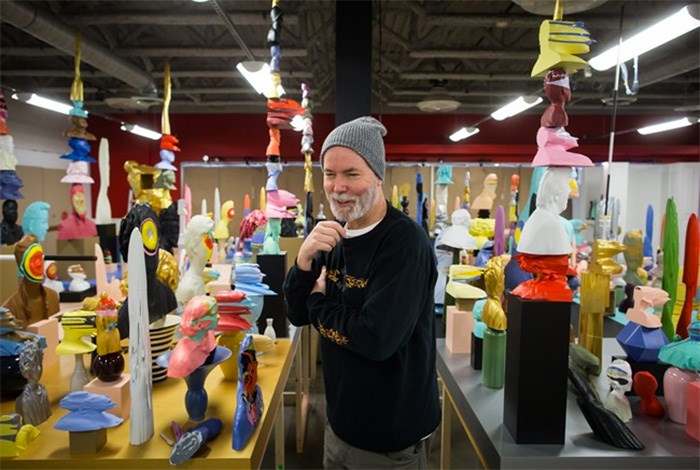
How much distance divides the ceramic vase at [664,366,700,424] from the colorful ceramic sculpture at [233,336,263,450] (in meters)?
1.49

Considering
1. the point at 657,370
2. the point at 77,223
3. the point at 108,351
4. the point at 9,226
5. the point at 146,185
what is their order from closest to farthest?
the point at 108,351 → the point at 657,370 → the point at 146,185 → the point at 9,226 → the point at 77,223

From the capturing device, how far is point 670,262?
2.05 m

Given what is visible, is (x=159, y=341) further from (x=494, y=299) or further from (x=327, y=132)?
(x=327, y=132)

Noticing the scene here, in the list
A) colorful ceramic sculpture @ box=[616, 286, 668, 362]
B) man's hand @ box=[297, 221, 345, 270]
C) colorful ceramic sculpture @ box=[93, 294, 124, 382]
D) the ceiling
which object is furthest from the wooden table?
the ceiling

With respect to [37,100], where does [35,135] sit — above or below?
above

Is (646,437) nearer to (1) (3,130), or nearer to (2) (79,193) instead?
(1) (3,130)

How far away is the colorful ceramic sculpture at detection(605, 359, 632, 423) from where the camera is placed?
1651mm

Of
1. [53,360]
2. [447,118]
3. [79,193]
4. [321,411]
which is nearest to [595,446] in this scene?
[53,360]

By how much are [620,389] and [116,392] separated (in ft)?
5.68

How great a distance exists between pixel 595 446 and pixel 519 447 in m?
0.25

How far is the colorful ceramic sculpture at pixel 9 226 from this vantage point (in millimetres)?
3250

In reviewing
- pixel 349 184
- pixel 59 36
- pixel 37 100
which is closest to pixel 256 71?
pixel 349 184

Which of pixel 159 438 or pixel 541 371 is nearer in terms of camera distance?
pixel 159 438

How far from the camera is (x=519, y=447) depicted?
4.92 feet
